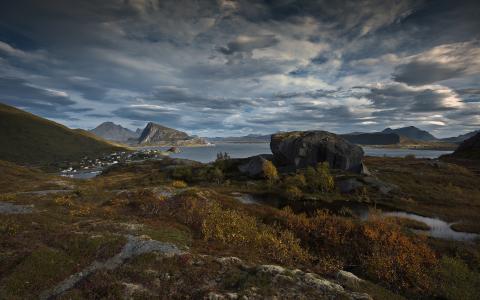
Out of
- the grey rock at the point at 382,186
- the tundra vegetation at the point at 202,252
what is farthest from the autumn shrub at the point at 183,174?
the grey rock at the point at 382,186

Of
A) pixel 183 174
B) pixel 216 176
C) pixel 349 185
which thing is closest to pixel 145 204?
pixel 349 185

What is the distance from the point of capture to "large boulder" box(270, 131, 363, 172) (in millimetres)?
92000

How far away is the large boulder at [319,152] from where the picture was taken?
92000mm

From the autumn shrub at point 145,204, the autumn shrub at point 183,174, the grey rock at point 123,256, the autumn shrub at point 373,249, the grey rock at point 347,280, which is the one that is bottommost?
the autumn shrub at point 183,174

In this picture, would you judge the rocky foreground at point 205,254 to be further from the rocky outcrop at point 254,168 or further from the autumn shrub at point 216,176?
the rocky outcrop at point 254,168

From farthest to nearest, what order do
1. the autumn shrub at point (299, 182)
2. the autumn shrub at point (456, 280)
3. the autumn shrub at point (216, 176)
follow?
the autumn shrub at point (216, 176) < the autumn shrub at point (299, 182) < the autumn shrub at point (456, 280)

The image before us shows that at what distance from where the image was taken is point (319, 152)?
96.3 meters

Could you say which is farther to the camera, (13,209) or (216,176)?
(216,176)

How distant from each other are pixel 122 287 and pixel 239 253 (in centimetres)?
918

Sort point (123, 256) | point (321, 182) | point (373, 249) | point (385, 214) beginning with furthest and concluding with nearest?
point (321, 182) → point (385, 214) → point (373, 249) → point (123, 256)

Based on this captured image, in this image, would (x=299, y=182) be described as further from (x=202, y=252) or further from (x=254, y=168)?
(x=202, y=252)

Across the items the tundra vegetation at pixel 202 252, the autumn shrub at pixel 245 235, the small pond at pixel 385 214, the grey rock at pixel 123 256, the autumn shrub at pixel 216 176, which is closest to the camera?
the grey rock at pixel 123 256

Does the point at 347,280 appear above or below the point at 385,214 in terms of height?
above

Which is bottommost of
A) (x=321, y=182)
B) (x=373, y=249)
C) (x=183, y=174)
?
Result: (x=183, y=174)
